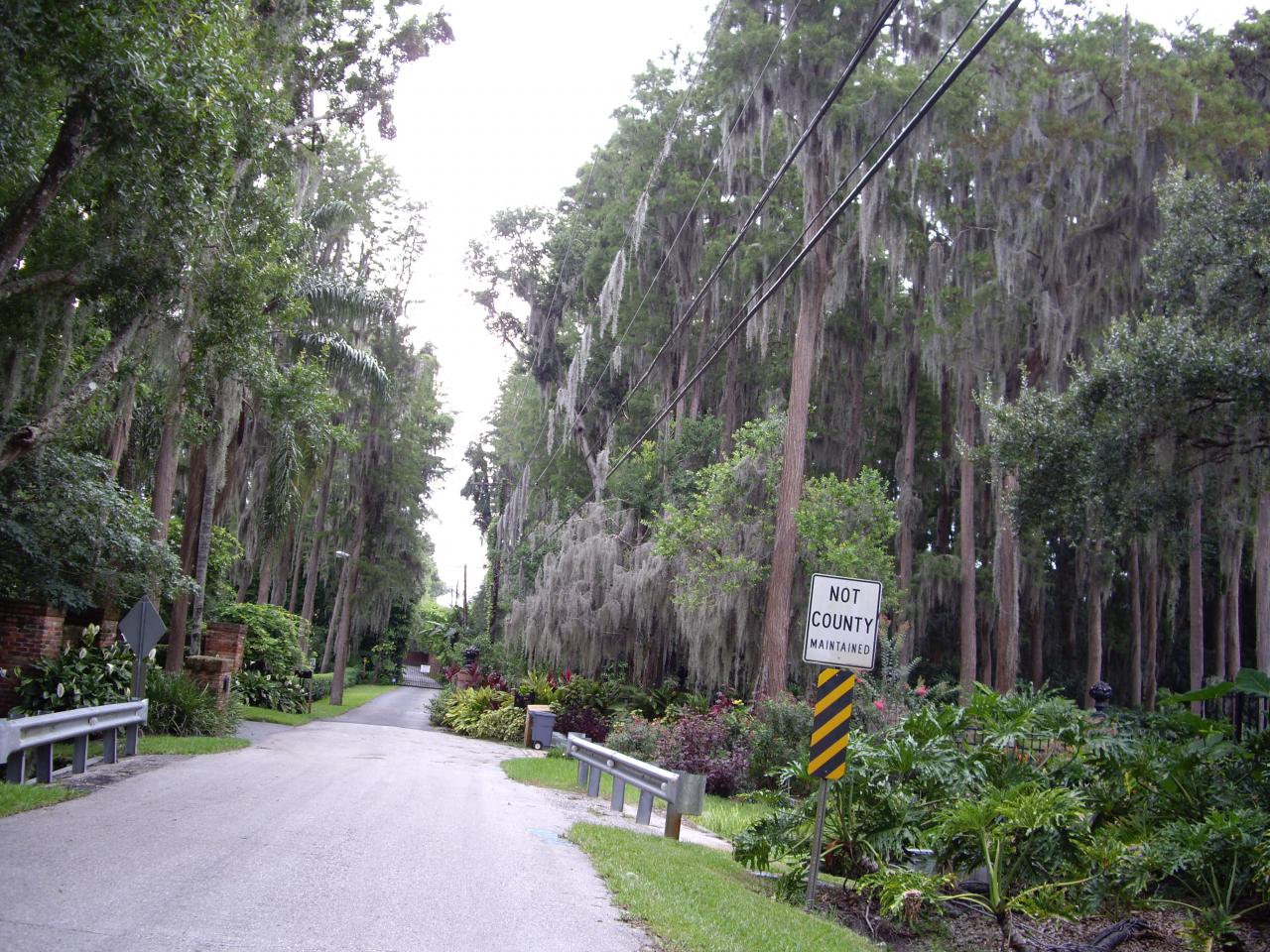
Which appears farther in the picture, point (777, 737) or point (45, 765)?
point (777, 737)

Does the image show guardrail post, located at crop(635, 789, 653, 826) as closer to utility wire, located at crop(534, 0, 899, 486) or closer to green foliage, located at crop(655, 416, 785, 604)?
utility wire, located at crop(534, 0, 899, 486)

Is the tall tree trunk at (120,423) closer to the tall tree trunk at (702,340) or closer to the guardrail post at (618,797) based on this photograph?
the guardrail post at (618,797)

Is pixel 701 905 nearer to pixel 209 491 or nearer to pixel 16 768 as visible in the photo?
pixel 16 768

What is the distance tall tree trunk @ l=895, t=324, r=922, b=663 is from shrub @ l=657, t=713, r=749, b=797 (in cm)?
1257

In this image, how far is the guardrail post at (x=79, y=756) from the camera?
12797 millimetres

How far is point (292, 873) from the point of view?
7.67 meters

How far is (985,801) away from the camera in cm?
884

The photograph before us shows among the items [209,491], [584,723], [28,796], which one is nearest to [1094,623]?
[584,723]

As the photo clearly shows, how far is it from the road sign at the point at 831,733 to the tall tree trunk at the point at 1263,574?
15188mm

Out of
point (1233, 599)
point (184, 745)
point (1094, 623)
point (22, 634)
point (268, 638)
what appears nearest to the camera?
point (22, 634)

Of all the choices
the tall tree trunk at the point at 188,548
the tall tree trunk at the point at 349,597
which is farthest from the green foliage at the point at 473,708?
the tall tree trunk at the point at 349,597

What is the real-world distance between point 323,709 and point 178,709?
58.3 feet

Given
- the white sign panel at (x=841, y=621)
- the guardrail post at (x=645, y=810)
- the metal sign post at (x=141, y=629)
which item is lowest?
the guardrail post at (x=645, y=810)

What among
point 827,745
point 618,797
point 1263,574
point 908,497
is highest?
point 908,497
